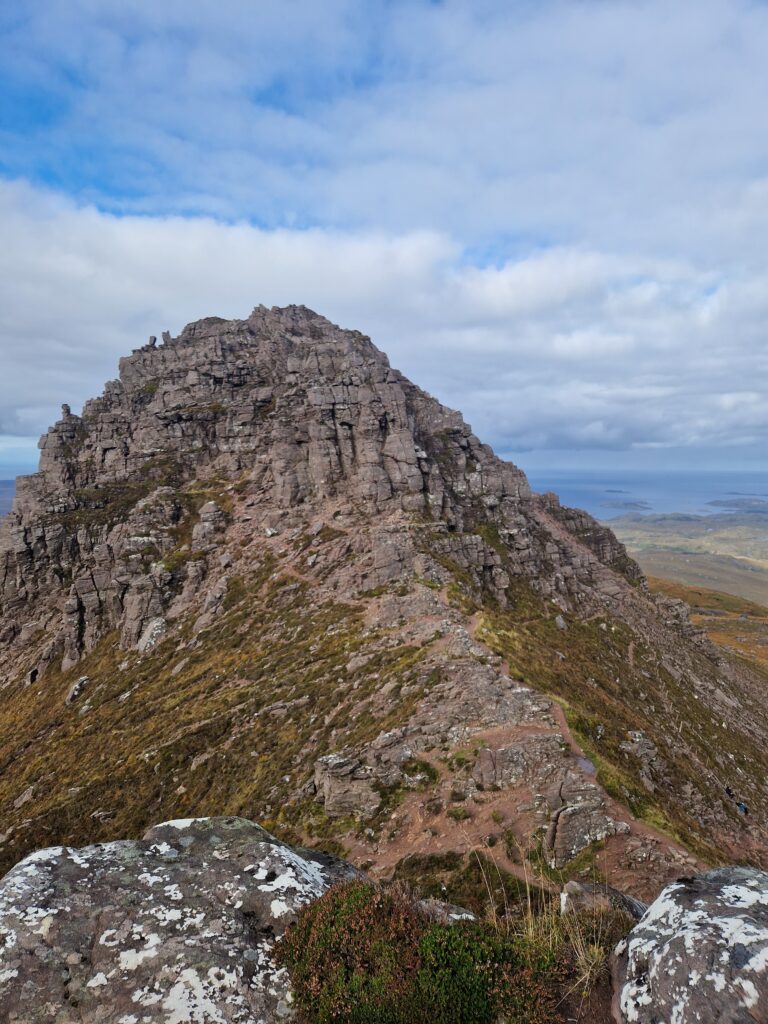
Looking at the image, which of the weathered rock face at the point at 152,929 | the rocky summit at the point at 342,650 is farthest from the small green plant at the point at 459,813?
the weathered rock face at the point at 152,929

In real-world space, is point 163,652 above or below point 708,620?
above

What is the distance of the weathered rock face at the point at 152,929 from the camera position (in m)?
7.36

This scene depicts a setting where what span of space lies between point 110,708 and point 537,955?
2450 inches

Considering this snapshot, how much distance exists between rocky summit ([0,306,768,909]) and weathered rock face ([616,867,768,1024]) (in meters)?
14.6

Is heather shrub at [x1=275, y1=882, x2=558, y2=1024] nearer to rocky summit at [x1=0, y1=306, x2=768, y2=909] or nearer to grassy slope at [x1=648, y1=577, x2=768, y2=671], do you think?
rocky summit at [x1=0, y1=306, x2=768, y2=909]

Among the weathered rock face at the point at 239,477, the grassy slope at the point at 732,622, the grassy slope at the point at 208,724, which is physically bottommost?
the grassy slope at the point at 732,622

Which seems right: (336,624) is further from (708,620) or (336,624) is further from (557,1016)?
(708,620)

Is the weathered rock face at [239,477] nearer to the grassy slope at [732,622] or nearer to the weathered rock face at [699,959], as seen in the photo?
the weathered rock face at [699,959]

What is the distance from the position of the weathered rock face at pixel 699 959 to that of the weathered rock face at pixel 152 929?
5534 mm

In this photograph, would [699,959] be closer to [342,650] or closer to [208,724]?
[342,650]

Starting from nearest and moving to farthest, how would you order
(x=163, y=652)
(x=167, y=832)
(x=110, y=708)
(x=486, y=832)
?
(x=167, y=832)
(x=486, y=832)
(x=110, y=708)
(x=163, y=652)

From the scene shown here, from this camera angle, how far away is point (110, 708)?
188 ft

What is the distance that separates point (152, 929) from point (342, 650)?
38.9 meters

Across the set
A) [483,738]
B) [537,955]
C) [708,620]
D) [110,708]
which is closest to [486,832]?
[483,738]
